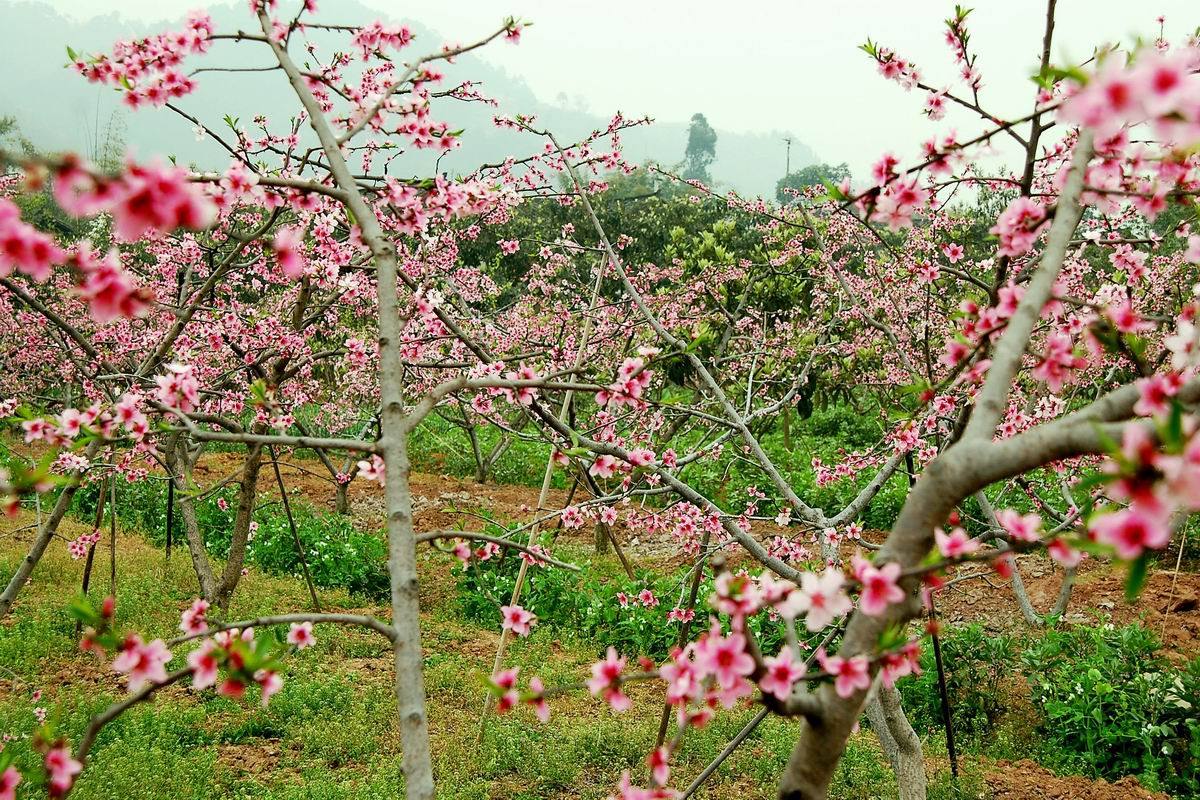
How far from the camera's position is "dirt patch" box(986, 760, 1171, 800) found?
461cm

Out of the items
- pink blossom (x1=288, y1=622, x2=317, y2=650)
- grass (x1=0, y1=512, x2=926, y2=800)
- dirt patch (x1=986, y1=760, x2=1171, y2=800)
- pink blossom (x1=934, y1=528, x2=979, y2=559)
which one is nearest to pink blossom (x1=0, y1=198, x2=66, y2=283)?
pink blossom (x1=288, y1=622, x2=317, y2=650)

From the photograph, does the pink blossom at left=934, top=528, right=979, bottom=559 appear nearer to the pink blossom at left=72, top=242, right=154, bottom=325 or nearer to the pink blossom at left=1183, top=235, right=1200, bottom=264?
the pink blossom at left=1183, top=235, right=1200, bottom=264

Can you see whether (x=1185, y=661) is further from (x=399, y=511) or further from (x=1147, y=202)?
(x=399, y=511)

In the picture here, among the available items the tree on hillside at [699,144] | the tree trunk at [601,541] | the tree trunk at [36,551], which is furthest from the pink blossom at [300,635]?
the tree on hillside at [699,144]

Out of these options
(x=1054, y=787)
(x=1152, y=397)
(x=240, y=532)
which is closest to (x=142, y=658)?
(x=1152, y=397)

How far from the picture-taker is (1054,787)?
15.6ft

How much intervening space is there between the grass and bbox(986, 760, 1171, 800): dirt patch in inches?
29.2

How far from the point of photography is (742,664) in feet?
3.98

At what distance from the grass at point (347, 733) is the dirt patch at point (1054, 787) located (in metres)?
0.74

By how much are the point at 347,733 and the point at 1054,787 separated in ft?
15.9

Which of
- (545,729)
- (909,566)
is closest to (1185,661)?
(545,729)

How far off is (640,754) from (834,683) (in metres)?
4.43

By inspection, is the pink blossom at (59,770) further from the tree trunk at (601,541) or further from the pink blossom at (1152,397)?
the tree trunk at (601,541)

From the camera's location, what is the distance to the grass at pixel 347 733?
4.58 meters
